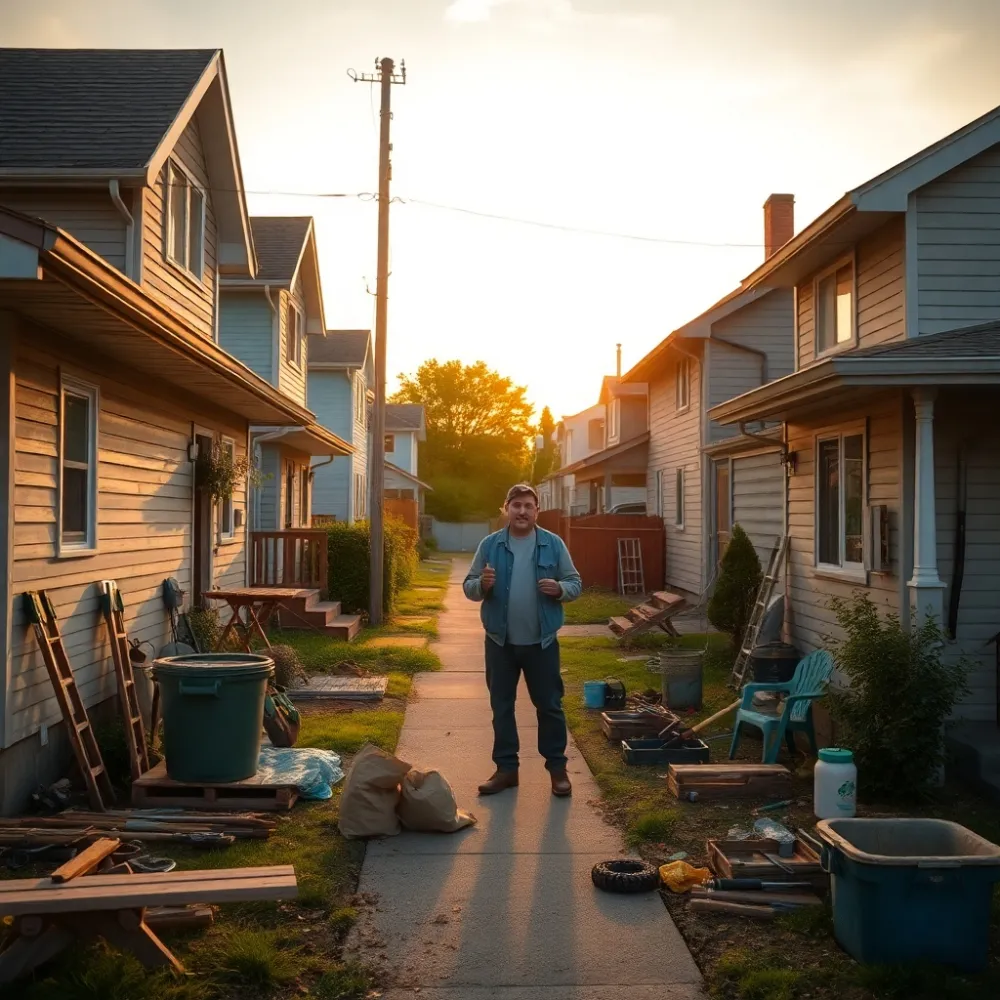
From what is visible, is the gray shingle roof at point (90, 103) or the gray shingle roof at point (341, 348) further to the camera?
the gray shingle roof at point (341, 348)

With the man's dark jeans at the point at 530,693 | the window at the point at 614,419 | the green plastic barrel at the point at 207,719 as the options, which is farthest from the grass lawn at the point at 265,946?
the window at the point at 614,419

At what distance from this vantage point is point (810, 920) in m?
4.95

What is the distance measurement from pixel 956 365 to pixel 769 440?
4.60 m

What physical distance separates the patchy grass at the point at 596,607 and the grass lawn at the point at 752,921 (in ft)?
25.3

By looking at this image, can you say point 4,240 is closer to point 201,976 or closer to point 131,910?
point 131,910

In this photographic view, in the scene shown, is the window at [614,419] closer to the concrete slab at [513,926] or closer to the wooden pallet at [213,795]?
the wooden pallet at [213,795]

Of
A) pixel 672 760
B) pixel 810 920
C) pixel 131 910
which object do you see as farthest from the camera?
pixel 672 760

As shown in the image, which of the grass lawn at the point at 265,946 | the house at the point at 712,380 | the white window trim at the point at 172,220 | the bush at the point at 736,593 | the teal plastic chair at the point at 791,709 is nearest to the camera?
the grass lawn at the point at 265,946

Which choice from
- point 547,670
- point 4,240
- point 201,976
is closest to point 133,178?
point 4,240

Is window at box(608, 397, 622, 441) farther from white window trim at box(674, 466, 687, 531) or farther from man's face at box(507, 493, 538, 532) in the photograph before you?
man's face at box(507, 493, 538, 532)

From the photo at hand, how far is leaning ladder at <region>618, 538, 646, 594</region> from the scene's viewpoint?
24344mm

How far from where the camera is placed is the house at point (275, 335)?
20.5 metres

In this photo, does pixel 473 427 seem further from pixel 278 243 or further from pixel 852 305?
pixel 852 305

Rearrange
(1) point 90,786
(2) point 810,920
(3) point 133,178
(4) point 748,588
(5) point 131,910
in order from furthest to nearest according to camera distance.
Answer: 1. (4) point 748,588
2. (3) point 133,178
3. (1) point 90,786
4. (2) point 810,920
5. (5) point 131,910
